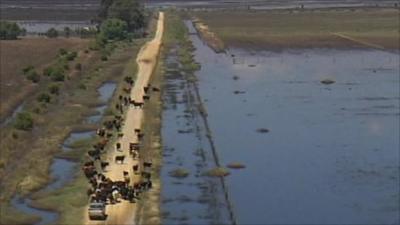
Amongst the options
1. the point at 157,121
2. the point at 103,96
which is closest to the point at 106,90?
the point at 103,96

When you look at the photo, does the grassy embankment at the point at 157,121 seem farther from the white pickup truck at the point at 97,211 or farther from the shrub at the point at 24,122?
the shrub at the point at 24,122

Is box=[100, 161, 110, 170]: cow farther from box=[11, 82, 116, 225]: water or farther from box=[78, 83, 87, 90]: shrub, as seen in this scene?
box=[78, 83, 87, 90]: shrub

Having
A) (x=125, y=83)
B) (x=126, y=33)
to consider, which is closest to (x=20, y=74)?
(x=125, y=83)

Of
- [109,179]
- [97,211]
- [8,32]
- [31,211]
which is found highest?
[97,211]

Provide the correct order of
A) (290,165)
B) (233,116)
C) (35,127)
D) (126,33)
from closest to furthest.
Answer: (290,165) → (35,127) → (233,116) → (126,33)

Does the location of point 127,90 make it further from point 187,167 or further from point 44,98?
point 187,167

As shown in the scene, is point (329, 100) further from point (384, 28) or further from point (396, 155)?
point (384, 28)

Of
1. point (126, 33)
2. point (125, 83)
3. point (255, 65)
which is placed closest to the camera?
point (125, 83)

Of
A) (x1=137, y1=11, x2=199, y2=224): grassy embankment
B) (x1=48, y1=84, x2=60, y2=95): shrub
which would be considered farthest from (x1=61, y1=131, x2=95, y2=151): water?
(x1=48, y1=84, x2=60, y2=95): shrub
